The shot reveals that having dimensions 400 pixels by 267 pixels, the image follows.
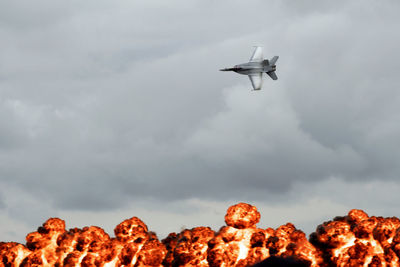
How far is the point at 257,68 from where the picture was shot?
55125mm

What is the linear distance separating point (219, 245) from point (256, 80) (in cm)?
2645

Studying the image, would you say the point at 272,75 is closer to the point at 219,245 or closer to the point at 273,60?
the point at 273,60

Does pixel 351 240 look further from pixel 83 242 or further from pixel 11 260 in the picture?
pixel 11 260

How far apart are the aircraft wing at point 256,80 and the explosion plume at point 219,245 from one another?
62.8 ft

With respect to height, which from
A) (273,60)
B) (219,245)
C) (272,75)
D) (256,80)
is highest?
(273,60)

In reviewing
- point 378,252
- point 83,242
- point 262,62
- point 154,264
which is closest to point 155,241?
point 154,264

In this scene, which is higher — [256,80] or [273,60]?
[273,60]

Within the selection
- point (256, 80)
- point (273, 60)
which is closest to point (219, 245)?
point (256, 80)

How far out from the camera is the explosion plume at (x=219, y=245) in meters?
27.7

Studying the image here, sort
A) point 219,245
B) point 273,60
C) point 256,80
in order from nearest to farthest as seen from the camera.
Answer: point 219,245, point 256,80, point 273,60

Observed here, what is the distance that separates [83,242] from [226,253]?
30.0 ft

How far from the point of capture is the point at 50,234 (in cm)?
3769

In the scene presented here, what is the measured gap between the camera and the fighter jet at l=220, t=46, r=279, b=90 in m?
54.1

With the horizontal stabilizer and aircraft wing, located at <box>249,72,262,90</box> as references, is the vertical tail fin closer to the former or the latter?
the horizontal stabilizer
